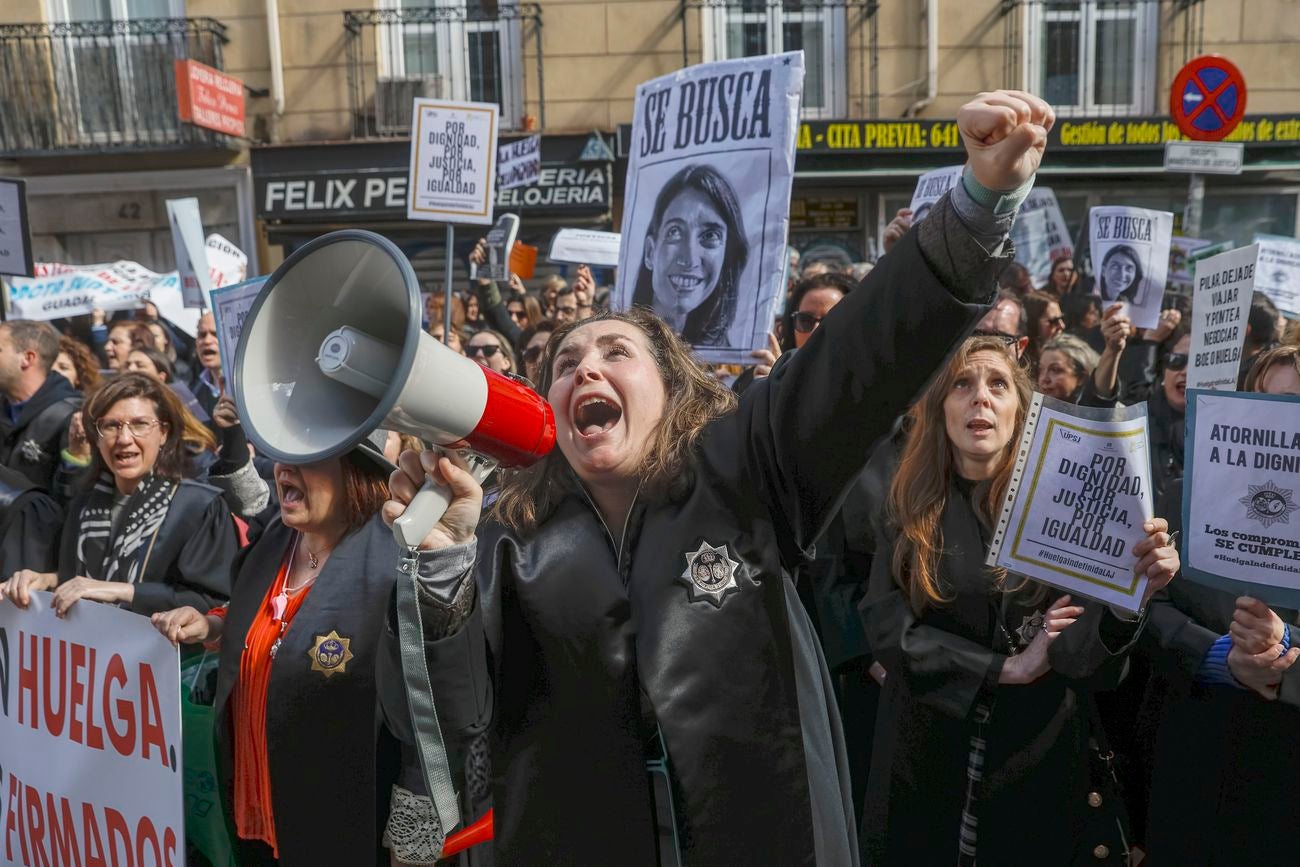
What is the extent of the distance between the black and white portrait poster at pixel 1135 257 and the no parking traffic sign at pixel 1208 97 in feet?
2.84

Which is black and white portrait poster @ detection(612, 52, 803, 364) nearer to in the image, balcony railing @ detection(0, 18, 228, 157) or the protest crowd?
the protest crowd

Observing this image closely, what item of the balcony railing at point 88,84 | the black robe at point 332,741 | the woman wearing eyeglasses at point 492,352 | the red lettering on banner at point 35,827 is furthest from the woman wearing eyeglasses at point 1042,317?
the balcony railing at point 88,84

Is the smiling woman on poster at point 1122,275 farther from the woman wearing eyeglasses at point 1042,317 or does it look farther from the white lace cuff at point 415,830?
the white lace cuff at point 415,830

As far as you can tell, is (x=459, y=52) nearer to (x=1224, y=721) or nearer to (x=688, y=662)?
(x=1224, y=721)

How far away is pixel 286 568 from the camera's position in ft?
10.3

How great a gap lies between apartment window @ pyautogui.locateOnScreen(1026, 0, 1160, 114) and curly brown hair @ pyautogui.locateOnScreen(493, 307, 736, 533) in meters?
14.5

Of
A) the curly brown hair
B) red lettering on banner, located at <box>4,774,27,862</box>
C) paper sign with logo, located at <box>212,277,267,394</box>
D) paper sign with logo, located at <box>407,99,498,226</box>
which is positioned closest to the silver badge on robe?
the curly brown hair

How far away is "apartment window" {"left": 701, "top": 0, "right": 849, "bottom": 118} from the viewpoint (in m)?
15.3

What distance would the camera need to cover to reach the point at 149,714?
3.28 metres

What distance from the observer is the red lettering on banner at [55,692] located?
11.4ft

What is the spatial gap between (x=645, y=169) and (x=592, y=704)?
8.00 feet

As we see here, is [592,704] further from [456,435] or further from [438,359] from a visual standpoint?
[438,359]

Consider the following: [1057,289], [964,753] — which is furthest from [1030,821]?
[1057,289]

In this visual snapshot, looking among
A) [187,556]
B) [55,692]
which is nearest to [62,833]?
[55,692]
